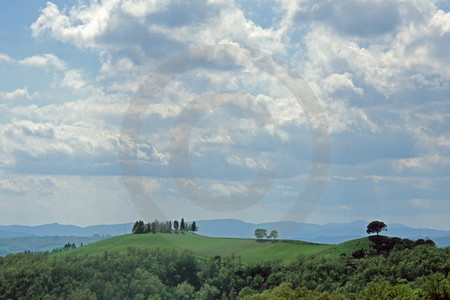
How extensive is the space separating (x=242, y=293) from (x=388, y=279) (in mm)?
48805

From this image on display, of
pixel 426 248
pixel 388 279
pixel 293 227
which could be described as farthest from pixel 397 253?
pixel 293 227

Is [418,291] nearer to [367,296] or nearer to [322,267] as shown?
[367,296]

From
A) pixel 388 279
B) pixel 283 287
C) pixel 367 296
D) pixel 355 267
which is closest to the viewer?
pixel 367 296

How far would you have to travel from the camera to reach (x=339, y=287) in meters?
179

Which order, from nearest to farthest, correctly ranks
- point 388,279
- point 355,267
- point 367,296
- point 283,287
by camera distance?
point 367,296, point 283,287, point 388,279, point 355,267

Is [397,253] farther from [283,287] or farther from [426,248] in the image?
[283,287]

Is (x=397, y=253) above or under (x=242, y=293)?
above

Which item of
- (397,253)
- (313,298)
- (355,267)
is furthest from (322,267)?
(313,298)

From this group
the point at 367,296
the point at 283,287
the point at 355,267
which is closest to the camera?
the point at 367,296

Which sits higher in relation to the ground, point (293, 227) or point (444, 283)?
point (293, 227)

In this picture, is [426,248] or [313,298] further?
[426,248]

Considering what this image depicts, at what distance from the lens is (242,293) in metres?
195

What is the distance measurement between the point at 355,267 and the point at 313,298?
61684 millimetres

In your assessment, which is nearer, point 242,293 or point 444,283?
point 444,283
